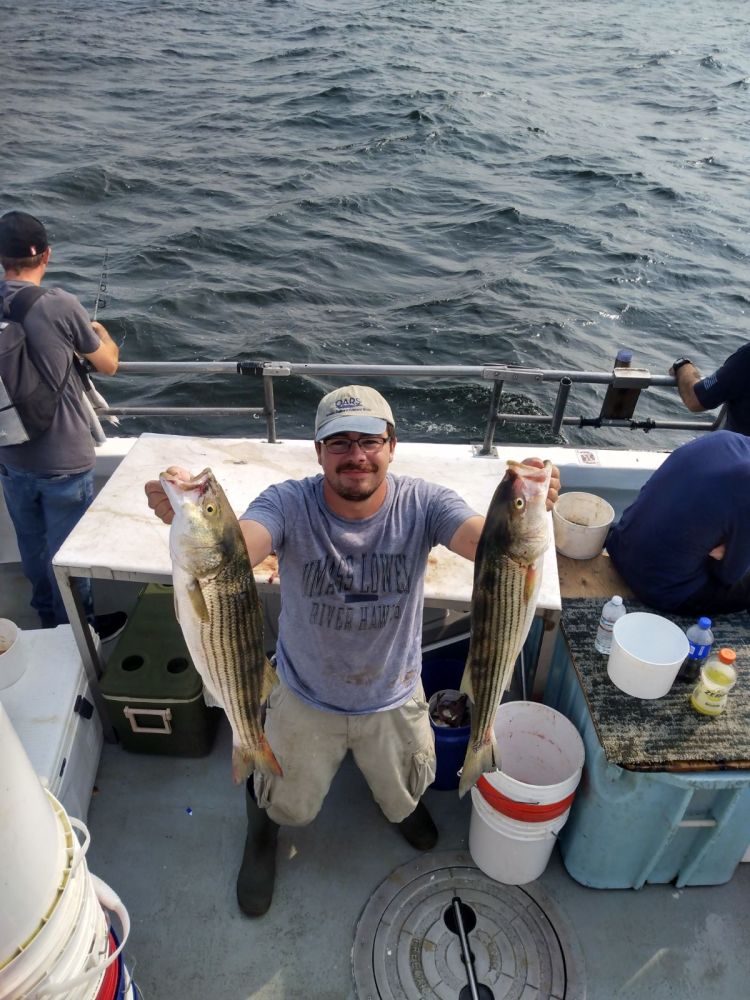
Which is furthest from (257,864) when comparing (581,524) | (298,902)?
(581,524)

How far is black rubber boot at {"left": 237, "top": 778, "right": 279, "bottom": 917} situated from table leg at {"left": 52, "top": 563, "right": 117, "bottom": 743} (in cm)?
111

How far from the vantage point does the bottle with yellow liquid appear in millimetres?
3381

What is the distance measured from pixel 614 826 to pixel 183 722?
2371mm

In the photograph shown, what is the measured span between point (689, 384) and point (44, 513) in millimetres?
4476

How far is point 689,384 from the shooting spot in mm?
5043

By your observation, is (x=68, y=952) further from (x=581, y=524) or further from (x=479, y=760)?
→ (x=581, y=524)

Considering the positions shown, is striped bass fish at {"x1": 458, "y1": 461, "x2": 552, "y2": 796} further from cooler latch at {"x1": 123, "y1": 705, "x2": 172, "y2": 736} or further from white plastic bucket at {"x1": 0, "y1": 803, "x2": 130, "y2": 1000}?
cooler latch at {"x1": 123, "y1": 705, "x2": 172, "y2": 736}

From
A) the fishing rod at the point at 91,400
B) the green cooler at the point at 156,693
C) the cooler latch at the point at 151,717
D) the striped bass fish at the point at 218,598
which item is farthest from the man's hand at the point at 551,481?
the fishing rod at the point at 91,400

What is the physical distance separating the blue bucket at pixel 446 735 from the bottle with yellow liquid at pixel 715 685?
1180mm

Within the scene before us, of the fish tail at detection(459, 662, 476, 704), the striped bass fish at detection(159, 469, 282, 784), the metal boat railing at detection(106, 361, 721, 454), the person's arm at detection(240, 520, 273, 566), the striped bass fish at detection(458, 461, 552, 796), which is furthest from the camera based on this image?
the metal boat railing at detection(106, 361, 721, 454)

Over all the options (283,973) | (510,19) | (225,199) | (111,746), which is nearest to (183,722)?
(111,746)

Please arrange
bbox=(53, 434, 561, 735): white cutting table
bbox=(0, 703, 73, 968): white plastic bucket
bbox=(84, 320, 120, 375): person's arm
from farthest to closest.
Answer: bbox=(84, 320, 120, 375): person's arm
bbox=(53, 434, 561, 735): white cutting table
bbox=(0, 703, 73, 968): white plastic bucket

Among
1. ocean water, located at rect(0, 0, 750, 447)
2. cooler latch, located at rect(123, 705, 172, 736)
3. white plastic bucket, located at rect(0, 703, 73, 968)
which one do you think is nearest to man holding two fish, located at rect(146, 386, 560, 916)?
white plastic bucket, located at rect(0, 703, 73, 968)

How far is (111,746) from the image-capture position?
4.34 m
